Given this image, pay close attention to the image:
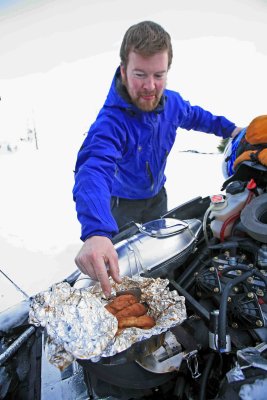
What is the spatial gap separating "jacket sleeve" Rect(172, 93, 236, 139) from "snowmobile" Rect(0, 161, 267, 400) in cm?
82

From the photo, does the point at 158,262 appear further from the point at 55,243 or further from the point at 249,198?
the point at 55,243

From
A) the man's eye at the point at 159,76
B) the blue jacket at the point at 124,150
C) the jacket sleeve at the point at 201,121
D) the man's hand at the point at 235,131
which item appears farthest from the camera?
the jacket sleeve at the point at 201,121

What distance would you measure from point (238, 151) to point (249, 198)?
0.46 m

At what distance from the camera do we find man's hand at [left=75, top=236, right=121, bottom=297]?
1.18 m

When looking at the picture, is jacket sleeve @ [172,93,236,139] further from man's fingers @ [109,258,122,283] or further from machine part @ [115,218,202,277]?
man's fingers @ [109,258,122,283]

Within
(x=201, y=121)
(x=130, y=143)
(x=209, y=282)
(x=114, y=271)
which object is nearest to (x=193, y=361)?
(x=209, y=282)

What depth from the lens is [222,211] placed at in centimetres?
160

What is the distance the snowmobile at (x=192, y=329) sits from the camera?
1094 mm

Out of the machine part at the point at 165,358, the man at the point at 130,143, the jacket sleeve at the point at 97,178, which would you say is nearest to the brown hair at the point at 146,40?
the man at the point at 130,143

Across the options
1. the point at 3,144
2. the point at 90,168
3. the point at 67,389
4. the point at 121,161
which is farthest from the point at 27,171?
the point at 67,389

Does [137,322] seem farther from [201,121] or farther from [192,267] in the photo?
[201,121]

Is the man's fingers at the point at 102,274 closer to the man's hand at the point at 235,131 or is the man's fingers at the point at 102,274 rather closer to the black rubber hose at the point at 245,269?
the black rubber hose at the point at 245,269

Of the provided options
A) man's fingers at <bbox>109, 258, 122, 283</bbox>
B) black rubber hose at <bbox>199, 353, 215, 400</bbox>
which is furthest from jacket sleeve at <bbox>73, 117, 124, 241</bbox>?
black rubber hose at <bbox>199, 353, 215, 400</bbox>

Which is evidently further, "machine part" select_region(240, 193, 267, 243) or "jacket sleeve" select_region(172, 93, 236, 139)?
"jacket sleeve" select_region(172, 93, 236, 139)
